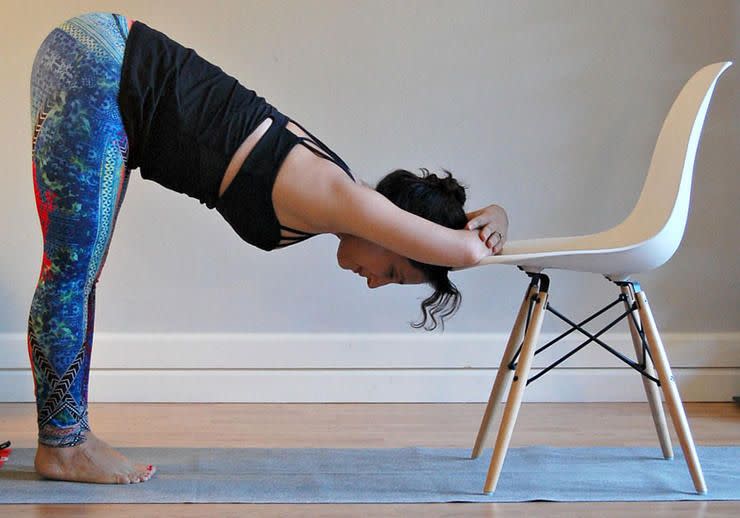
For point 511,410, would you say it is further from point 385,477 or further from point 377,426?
point 377,426

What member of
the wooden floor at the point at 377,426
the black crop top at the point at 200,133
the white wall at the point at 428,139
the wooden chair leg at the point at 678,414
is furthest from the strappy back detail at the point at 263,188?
the white wall at the point at 428,139

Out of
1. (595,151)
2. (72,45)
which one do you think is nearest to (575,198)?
(595,151)

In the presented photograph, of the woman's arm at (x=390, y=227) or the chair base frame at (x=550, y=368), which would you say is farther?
the chair base frame at (x=550, y=368)

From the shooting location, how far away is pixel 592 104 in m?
2.79

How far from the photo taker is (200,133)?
1.74 m

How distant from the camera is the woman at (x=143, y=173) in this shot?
1.73 meters

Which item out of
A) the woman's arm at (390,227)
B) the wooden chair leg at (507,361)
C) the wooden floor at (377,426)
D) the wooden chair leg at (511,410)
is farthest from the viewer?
the wooden floor at (377,426)

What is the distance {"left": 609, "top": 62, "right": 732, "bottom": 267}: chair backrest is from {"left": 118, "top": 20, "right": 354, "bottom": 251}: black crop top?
2.17 ft

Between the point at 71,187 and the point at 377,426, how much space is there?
3.49 feet

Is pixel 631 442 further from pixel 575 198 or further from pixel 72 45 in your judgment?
pixel 72 45

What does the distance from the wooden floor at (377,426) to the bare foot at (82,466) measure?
33 cm

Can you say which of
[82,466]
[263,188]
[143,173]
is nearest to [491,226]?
[263,188]

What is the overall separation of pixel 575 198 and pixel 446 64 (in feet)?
1.85

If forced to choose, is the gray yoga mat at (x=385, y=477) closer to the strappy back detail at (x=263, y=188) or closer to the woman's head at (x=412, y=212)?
the woman's head at (x=412, y=212)
